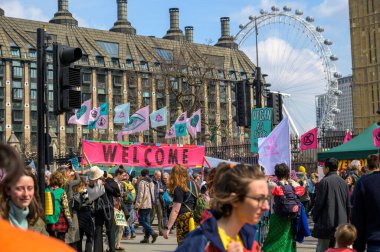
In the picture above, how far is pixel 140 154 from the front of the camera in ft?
72.5

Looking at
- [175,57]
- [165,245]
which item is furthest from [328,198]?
[175,57]

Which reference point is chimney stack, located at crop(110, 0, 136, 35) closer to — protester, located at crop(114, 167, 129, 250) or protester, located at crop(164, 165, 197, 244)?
protester, located at crop(114, 167, 129, 250)

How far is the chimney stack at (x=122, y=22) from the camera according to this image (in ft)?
400

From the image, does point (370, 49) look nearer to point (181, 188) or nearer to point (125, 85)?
point (125, 85)

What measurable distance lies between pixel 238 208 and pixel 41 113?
269 inches

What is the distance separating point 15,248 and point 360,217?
16.7 feet

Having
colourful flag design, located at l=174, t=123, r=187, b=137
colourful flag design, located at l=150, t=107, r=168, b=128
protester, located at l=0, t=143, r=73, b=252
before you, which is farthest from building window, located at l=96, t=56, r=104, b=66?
protester, located at l=0, t=143, r=73, b=252

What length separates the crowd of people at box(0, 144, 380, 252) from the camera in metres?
3.45

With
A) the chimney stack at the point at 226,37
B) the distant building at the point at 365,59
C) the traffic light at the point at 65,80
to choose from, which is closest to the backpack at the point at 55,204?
the traffic light at the point at 65,80

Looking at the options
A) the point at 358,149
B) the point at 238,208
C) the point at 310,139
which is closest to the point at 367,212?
the point at 238,208

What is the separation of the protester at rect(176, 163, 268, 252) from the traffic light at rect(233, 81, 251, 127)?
48.3 feet

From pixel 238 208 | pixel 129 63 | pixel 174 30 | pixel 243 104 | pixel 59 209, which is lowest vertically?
pixel 59 209

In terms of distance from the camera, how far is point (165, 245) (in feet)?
56.5

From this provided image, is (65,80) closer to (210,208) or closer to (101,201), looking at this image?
(101,201)
